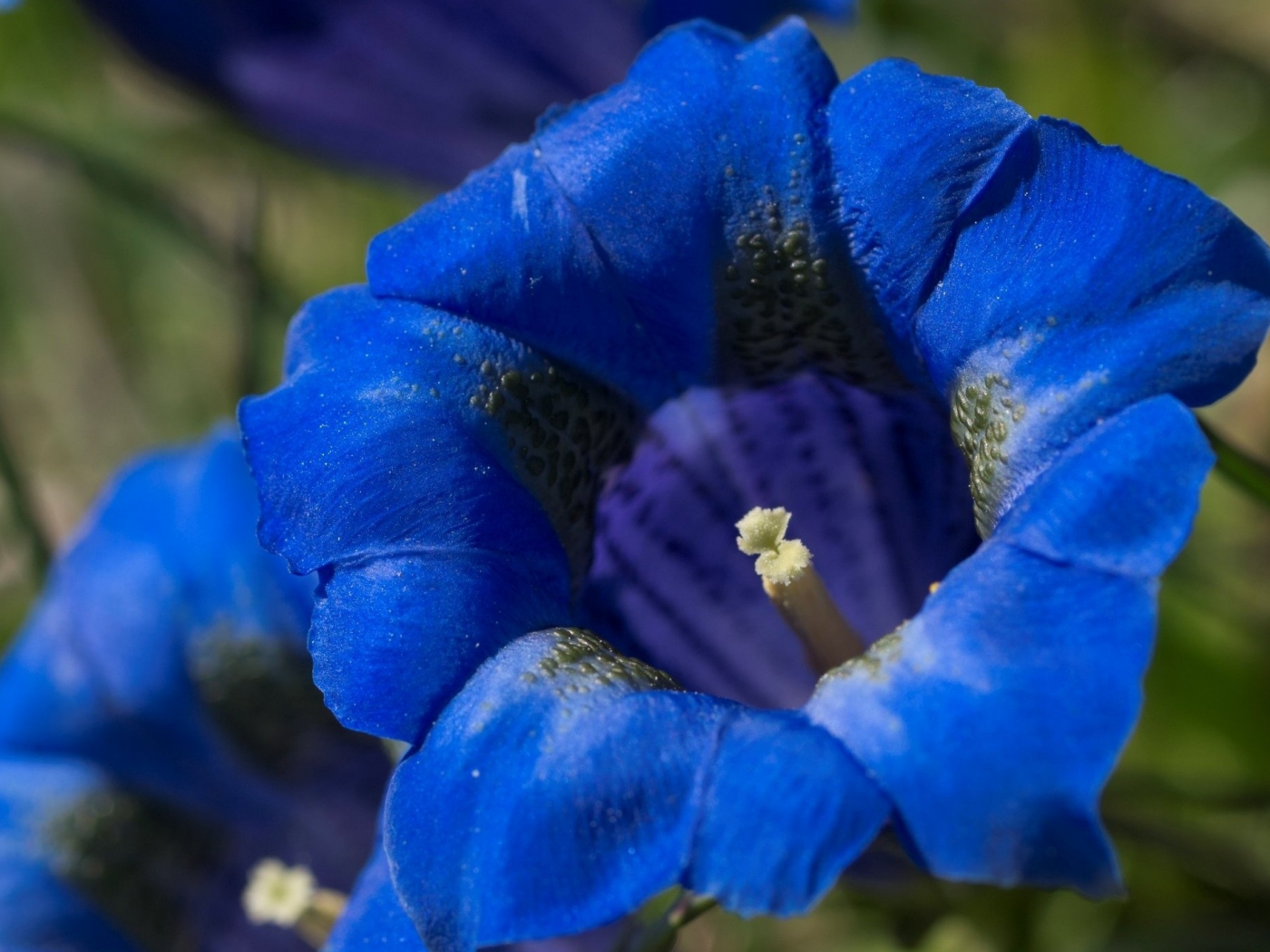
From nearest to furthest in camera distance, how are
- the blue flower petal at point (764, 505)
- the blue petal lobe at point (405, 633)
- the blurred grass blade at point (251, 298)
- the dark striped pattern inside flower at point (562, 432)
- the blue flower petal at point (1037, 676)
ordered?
the blue flower petal at point (1037, 676) < the blue petal lobe at point (405, 633) < the dark striped pattern inside flower at point (562, 432) < the blue flower petal at point (764, 505) < the blurred grass blade at point (251, 298)

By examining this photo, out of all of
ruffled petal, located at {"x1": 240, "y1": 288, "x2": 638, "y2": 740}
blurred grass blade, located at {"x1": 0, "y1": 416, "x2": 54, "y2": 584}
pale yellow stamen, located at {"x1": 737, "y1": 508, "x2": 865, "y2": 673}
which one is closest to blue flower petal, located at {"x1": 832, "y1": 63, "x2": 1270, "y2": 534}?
pale yellow stamen, located at {"x1": 737, "y1": 508, "x2": 865, "y2": 673}

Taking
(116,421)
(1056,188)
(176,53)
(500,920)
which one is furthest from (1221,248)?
(116,421)

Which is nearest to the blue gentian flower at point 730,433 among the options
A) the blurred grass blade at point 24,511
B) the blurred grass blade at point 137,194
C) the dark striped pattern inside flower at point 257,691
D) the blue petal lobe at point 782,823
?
the blue petal lobe at point 782,823

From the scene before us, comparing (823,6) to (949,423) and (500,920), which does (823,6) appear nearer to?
(949,423)

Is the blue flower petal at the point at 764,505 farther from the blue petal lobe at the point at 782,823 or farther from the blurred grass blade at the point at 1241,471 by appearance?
the blue petal lobe at the point at 782,823

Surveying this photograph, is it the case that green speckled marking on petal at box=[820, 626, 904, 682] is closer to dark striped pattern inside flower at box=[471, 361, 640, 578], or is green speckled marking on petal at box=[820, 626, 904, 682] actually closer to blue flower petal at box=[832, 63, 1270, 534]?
blue flower petal at box=[832, 63, 1270, 534]

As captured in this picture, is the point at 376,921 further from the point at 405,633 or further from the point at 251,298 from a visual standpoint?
the point at 251,298
